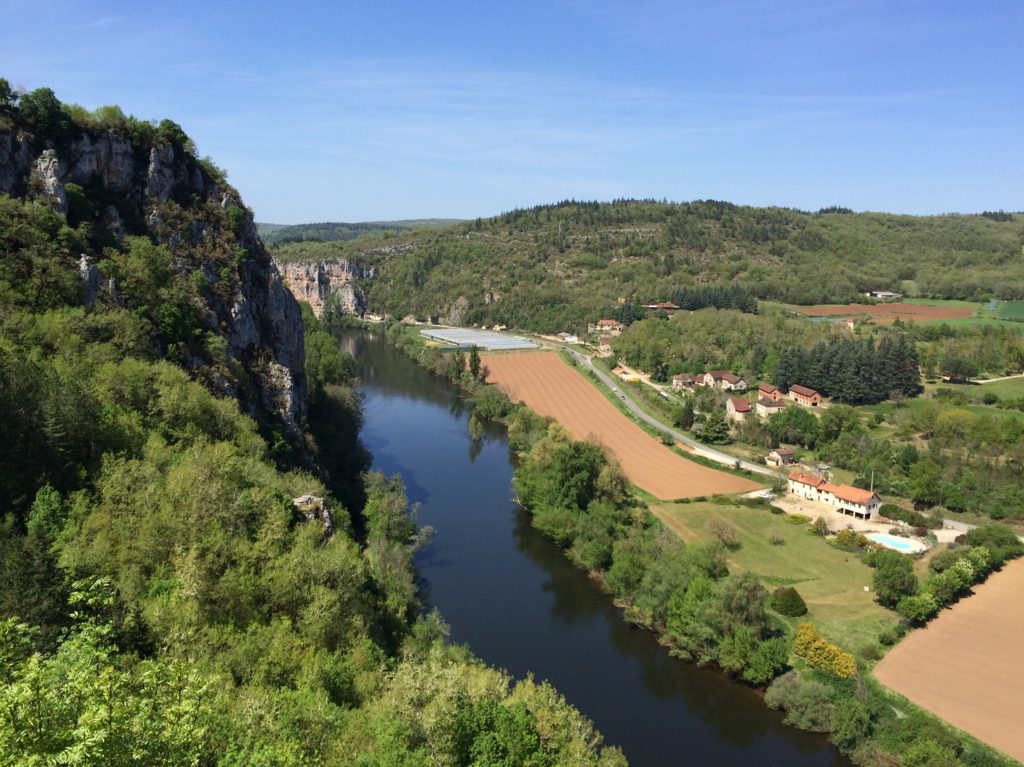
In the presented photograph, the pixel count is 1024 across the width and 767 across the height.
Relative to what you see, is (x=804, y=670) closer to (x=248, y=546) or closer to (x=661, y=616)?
(x=661, y=616)

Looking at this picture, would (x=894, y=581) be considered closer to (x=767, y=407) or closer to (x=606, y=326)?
(x=767, y=407)

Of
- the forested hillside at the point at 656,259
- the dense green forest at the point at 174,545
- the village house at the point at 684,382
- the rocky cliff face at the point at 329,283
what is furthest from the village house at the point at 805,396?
the rocky cliff face at the point at 329,283

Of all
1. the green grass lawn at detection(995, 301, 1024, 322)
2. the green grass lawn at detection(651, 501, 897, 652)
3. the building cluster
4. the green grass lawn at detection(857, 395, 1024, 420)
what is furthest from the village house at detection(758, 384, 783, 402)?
the green grass lawn at detection(995, 301, 1024, 322)

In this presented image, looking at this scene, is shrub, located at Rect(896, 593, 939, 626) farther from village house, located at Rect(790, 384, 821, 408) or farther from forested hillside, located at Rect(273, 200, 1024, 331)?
forested hillside, located at Rect(273, 200, 1024, 331)

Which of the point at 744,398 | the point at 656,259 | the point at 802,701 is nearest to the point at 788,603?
the point at 802,701

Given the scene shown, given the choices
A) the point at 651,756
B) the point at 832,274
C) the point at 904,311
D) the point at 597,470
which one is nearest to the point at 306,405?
the point at 597,470

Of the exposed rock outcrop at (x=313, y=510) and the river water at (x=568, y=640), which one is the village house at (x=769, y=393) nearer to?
the river water at (x=568, y=640)
